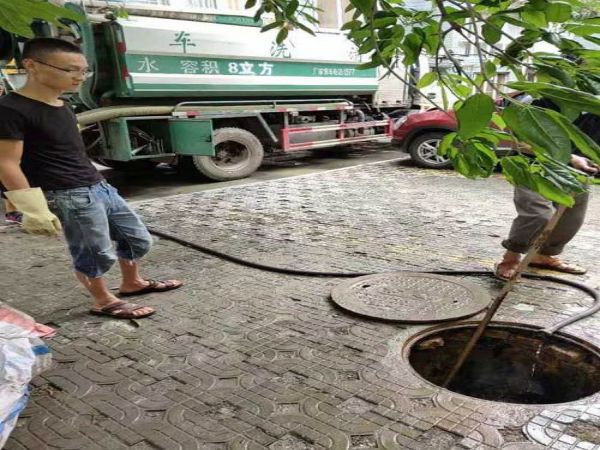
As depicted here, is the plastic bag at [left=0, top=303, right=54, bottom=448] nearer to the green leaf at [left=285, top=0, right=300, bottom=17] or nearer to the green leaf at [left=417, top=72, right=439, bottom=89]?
the green leaf at [left=285, top=0, right=300, bottom=17]

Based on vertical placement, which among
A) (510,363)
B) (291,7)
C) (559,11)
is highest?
(291,7)

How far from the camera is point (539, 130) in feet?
2.96

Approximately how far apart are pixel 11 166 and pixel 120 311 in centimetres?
112

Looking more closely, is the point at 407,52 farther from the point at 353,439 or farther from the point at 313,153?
the point at 313,153

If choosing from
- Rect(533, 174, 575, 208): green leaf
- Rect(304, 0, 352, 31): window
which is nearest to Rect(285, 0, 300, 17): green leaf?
Rect(533, 174, 575, 208): green leaf

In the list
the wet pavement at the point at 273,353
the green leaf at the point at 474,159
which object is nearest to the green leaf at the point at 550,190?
the green leaf at the point at 474,159

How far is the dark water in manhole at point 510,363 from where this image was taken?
2846 mm

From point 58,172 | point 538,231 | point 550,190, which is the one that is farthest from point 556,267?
point 58,172

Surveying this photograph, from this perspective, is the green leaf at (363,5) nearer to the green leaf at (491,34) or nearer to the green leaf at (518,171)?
the green leaf at (491,34)

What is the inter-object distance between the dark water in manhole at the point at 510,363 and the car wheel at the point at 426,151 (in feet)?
20.3

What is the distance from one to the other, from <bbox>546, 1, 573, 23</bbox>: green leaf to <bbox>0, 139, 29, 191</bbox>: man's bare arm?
2.70m

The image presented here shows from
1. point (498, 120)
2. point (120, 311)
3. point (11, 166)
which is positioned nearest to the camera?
point (498, 120)

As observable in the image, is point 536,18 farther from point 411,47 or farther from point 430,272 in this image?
point 430,272

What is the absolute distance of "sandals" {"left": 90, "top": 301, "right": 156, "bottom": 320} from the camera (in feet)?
11.0
